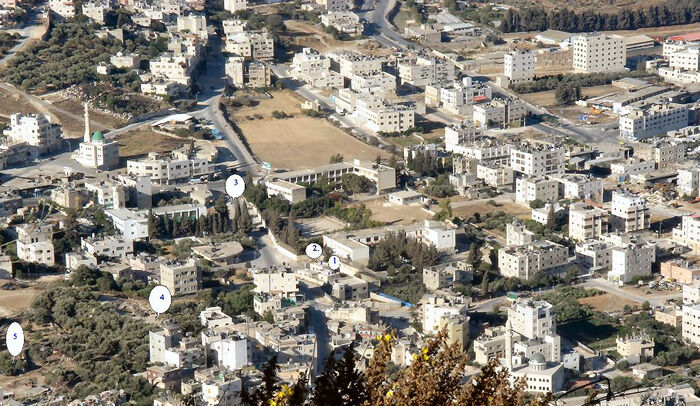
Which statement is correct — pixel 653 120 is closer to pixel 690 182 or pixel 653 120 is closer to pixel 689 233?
pixel 690 182

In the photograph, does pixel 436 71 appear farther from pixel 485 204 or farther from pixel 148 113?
pixel 485 204

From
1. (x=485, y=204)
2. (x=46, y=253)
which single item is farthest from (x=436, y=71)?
(x=46, y=253)

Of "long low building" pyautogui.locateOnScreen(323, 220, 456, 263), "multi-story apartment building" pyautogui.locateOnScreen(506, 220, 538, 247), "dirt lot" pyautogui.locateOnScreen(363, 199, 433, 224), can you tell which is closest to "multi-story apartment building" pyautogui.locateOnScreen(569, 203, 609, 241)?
"multi-story apartment building" pyautogui.locateOnScreen(506, 220, 538, 247)

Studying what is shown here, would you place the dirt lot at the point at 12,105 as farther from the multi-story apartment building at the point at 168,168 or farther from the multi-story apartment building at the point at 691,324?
the multi-story apartment building at the point at 691,324

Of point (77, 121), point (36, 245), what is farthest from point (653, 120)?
point (36, 245)

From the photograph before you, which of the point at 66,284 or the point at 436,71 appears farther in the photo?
the point at 436,71

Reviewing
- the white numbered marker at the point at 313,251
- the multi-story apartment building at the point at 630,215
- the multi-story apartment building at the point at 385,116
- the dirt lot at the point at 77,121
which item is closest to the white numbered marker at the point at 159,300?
the white numbered marker at the point at 313,251

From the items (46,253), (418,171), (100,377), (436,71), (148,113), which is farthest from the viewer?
(436,71)
